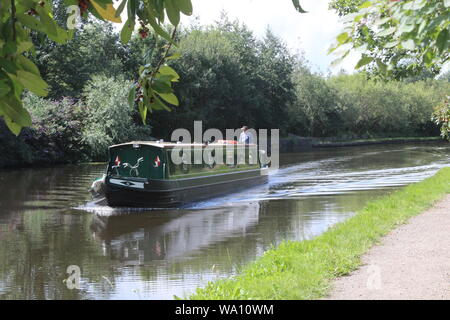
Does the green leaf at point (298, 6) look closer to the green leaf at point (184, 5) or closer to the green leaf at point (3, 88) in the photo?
the green leaf at point (184, 5)

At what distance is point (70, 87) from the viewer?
4119 cm

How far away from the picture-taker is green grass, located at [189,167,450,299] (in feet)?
17.9

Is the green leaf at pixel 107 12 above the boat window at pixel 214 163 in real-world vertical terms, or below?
above

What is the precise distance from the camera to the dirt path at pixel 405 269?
5.10 meters

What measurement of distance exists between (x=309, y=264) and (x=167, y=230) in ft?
21.2

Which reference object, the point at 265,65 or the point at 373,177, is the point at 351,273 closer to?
the point at 373,177

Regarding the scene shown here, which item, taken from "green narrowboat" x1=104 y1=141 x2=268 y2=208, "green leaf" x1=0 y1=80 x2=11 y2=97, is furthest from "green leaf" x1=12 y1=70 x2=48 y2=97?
"green narrowboat" x1=104 y1=141 x2=268 y2=208

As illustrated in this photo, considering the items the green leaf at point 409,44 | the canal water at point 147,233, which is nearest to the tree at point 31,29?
the green leaf at point 409,44

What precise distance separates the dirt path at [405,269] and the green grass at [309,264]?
0.65ft

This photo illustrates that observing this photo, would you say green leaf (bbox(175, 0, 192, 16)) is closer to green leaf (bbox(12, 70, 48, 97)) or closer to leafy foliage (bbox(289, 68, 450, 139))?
green leaf (bbox(12, 70, 48, 97))

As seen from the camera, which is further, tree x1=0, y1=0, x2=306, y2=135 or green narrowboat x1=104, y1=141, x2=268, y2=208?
green narrowboat x1=104, y1=141, x2=268, y2=208

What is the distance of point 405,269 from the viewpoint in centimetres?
603

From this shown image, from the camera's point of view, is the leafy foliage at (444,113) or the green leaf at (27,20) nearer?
the green leaf at (27,20)

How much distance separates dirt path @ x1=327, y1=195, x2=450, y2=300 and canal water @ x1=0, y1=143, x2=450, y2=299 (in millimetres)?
2426
